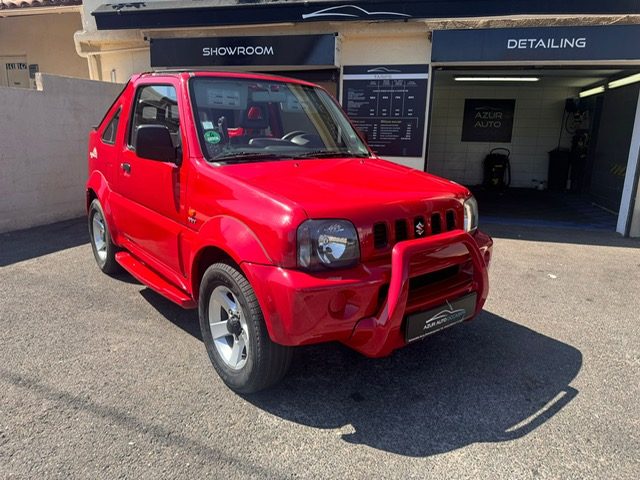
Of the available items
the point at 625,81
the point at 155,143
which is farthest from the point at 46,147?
the point at 625,81

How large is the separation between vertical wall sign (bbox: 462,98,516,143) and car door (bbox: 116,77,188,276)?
34.8ft

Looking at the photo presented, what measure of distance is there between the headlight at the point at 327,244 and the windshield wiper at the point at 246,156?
949 millimetres

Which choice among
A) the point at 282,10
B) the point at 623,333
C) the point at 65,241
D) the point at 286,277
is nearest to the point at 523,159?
the point at 282,10

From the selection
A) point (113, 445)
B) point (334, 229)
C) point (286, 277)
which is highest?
point (334, 229)

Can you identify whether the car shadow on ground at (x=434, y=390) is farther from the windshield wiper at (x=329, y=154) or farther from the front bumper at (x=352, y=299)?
the windshield wiper at (x=329, y=154)

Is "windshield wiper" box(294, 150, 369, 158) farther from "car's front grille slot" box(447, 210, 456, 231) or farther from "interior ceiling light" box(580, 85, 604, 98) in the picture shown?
"interior ceiling light" box(580, 85, 604, 98)

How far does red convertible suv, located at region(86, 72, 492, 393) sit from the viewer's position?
2488 millimetres

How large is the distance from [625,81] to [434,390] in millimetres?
9023

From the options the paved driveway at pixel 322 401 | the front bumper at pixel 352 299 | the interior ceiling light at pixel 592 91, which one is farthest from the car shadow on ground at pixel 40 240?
the interior ceiling light at pixel 592 91

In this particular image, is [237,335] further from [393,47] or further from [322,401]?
[393,47]

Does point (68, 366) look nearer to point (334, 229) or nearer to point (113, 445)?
point (113, 445)

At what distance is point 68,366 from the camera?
10.7ft

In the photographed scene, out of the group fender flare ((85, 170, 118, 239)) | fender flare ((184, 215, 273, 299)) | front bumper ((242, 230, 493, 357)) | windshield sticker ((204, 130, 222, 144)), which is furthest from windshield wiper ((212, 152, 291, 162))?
fender flare ((85, 170, 118, 239))

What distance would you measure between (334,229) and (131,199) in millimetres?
2275
